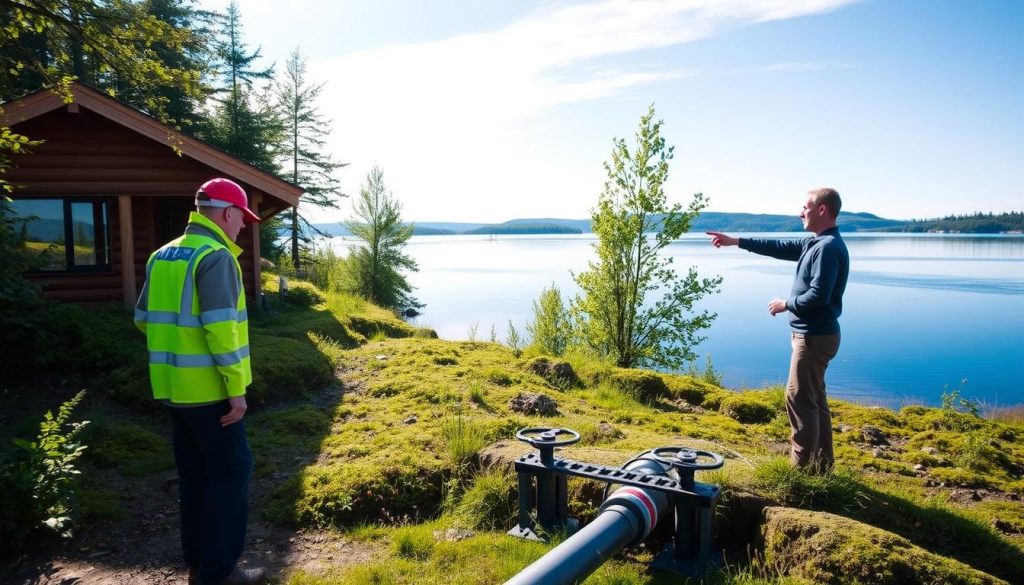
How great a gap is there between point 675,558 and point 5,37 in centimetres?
794

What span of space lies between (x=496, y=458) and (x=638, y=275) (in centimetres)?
1162

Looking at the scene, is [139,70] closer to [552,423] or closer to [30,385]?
[30,385]

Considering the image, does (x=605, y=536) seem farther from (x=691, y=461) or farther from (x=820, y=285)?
(x=820, y=285)

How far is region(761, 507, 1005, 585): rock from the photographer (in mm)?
3271

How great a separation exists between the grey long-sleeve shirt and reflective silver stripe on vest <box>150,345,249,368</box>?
3686 mm

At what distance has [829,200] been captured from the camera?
4500mm

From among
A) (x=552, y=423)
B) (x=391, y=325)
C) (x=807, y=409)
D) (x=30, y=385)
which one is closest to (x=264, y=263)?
(x=391, y=325)

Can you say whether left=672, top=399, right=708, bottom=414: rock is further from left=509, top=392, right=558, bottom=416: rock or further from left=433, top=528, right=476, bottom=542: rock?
left=433, top=528, right=476, bottom=542: rock

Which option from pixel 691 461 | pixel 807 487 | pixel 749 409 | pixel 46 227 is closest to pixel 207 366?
pixel 691 461

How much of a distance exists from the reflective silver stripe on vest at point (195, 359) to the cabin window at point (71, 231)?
11.0 m

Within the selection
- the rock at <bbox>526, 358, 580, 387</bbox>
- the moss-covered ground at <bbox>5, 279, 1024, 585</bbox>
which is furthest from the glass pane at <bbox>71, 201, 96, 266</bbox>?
the rock at <bbox>526, 358, 580, 387</bbox>

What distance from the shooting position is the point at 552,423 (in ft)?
20.7

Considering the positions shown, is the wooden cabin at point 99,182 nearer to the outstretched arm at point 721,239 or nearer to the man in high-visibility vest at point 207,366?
the man in high-visibility vest at point 207,366

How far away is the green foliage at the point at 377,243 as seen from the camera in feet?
113
